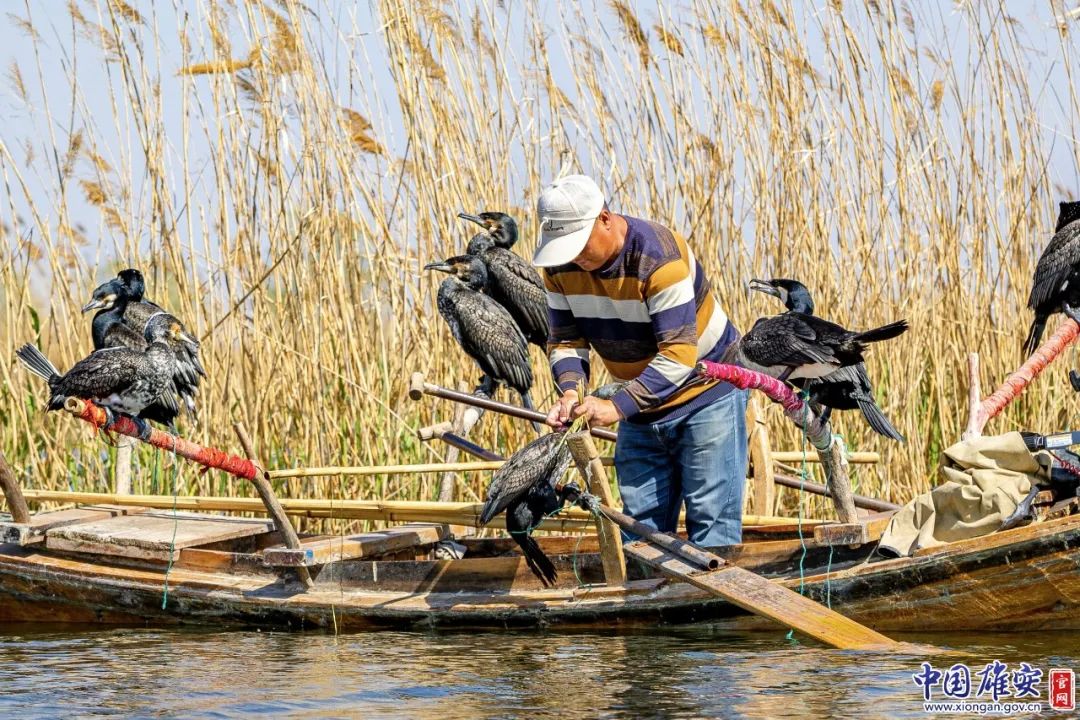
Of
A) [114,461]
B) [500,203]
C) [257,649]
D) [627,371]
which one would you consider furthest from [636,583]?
[114,461]

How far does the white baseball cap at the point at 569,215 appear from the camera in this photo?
4332 millimetres

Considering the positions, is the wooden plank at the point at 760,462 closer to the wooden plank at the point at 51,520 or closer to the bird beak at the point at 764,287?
the bird beak at the point at 764,287

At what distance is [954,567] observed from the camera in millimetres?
4719

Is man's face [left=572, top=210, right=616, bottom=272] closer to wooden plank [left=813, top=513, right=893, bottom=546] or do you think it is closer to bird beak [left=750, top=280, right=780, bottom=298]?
bird beak [left=750, top=280, right=780, bottom=298]

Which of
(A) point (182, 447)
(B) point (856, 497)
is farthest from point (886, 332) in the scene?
(A) point (182, 447)

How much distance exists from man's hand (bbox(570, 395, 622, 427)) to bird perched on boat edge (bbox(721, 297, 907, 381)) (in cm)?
65

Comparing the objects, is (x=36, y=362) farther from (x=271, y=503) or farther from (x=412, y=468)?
(x=412, y=468)

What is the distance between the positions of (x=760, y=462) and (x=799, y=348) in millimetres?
1049

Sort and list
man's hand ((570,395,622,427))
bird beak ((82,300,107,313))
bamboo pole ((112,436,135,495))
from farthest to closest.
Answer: bamboo pole ((112,436,135,495)) < bird beak ((82,300,107,313)) < man's hand ((570,395,622,427))

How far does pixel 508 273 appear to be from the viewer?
6.39 metres

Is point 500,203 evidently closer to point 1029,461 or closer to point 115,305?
point 115,305

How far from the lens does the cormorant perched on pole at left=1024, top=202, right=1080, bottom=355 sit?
217 inches

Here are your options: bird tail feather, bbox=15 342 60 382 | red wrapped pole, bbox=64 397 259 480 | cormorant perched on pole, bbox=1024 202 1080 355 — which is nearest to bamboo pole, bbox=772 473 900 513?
cormorant perched on pole, bbox=1024 202 1080 355

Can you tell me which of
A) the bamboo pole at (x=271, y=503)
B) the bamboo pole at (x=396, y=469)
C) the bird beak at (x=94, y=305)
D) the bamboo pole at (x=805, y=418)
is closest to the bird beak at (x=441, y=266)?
the bamboo pole at (x=396, y=469)
